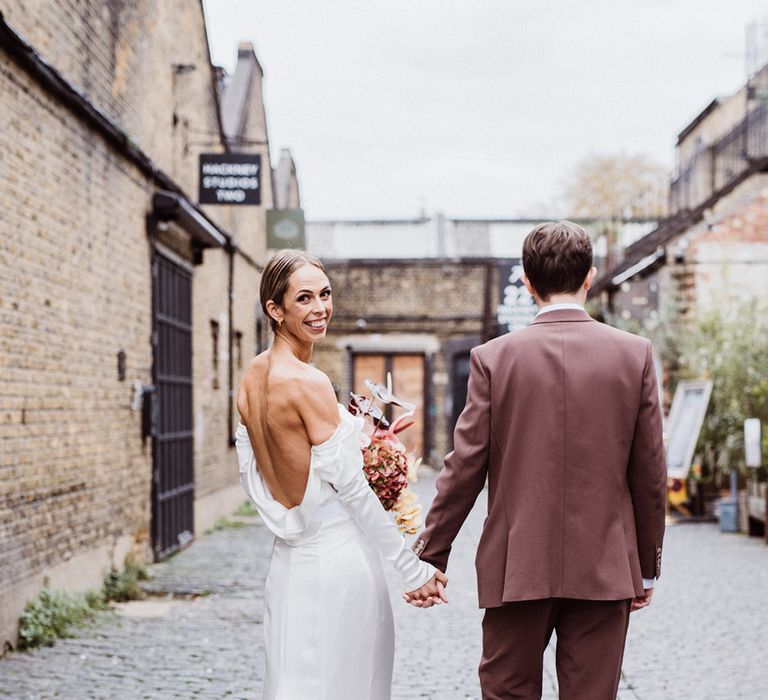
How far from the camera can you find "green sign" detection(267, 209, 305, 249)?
1961cm

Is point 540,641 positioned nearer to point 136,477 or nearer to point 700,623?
point 700,623

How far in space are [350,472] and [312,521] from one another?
192mm

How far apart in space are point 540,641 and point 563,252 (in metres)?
1.11

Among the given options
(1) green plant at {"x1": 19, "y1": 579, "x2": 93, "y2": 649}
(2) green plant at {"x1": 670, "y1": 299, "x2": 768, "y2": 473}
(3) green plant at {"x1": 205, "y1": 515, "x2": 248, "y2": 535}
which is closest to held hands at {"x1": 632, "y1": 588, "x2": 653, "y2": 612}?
(1) green plant at {"x1": 19, "y1": 579, "x2": 93, "y2": 649}

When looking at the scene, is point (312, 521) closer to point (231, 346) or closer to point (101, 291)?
point (101, 291)

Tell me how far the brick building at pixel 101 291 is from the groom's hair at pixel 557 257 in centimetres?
433

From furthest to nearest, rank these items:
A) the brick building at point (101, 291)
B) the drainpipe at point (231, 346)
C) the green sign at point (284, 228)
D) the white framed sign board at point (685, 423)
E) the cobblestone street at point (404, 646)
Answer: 1. the green sign at point (284, 228)
2. the drainpipe at point (231, 346)
3. the white framed sign board at point (685, 423)
4. the brick building at point (101, 291)
5. the cobblestone street at point (404, 646)

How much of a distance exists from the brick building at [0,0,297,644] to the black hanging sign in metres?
0.27

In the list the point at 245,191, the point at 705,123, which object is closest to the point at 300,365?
the point at 245,191

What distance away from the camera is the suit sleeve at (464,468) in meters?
3.30

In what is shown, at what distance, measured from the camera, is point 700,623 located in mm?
7855

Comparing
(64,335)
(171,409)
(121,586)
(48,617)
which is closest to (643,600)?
(48,617)

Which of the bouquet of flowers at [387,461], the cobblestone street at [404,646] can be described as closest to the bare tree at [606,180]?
the cobblestone street at [404,646]

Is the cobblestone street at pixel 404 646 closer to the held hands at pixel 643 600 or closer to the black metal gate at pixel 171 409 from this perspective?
the black metal gate at pixel 171 409
